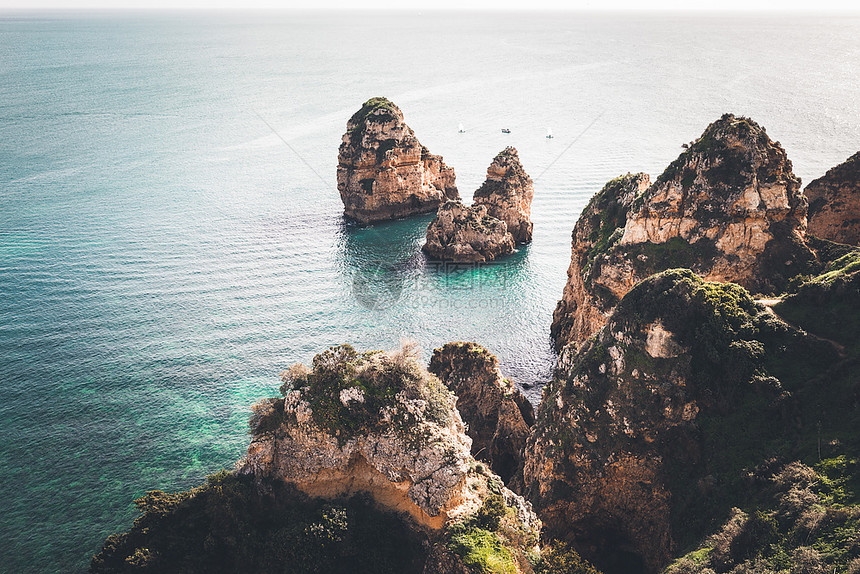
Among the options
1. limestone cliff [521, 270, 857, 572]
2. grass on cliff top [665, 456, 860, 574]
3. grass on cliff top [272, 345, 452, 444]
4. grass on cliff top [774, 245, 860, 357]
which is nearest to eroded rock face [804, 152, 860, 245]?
grass on cliff top [774, 245, 860, 357]

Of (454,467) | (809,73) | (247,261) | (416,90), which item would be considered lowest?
(247,261)

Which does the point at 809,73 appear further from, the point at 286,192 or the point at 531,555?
the point at 531,555

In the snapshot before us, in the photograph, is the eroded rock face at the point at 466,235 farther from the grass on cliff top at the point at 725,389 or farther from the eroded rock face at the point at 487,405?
the grass on cliff top at the point at 725,389

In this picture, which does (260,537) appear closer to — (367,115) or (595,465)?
(595,465)

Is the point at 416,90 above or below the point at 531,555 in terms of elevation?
above

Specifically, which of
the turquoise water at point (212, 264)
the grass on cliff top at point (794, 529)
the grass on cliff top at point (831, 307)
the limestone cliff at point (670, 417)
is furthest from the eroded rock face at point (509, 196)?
the grass on cliff top at point (794, 529)

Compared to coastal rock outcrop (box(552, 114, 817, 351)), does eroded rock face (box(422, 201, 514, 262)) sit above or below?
below

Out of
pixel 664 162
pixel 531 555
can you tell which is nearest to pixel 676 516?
pixel 531 555

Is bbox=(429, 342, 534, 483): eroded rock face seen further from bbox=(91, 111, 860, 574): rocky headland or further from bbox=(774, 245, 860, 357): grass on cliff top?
bbox=(774, 245, 860, 357): grass on cliff top
